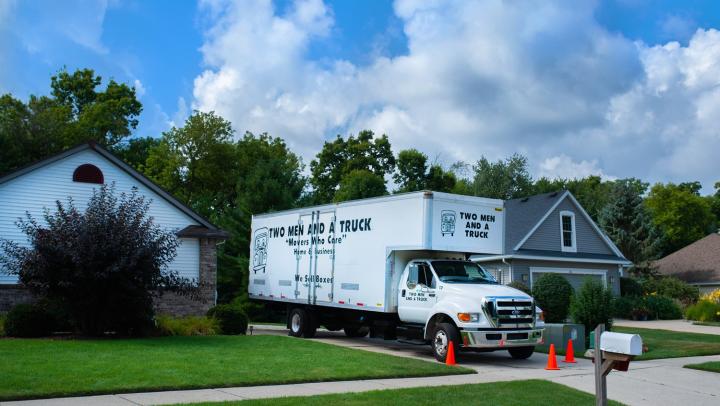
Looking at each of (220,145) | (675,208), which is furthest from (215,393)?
(675,208)

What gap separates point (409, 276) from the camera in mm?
15797

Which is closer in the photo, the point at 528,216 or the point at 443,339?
the point at 443,339

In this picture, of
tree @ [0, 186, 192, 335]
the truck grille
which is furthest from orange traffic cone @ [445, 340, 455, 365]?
tree @ [0, 186, 192, 335]

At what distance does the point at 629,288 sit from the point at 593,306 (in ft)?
64.5

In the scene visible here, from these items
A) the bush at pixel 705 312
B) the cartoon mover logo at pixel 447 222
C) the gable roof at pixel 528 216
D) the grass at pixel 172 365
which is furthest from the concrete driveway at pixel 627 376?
the bush at pixel 705 312

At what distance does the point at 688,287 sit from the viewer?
37500 mm

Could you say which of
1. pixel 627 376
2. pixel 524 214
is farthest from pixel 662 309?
pixel 627 376

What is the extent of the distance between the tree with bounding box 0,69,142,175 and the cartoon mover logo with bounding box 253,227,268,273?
18.5 m

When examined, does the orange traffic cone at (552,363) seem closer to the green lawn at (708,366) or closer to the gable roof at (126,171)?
the green lawn at (708,366)

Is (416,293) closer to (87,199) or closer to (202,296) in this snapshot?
(202,296)

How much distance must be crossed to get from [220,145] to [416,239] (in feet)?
111

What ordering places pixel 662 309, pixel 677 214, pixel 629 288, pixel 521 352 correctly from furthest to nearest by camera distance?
pixel 677 214 → pixel 629 288 → pixel 662 309 → pixel 521 352

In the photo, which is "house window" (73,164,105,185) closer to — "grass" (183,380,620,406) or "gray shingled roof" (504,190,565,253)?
"grass" (183,380,620,406)

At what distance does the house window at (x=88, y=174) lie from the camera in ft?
72.5
